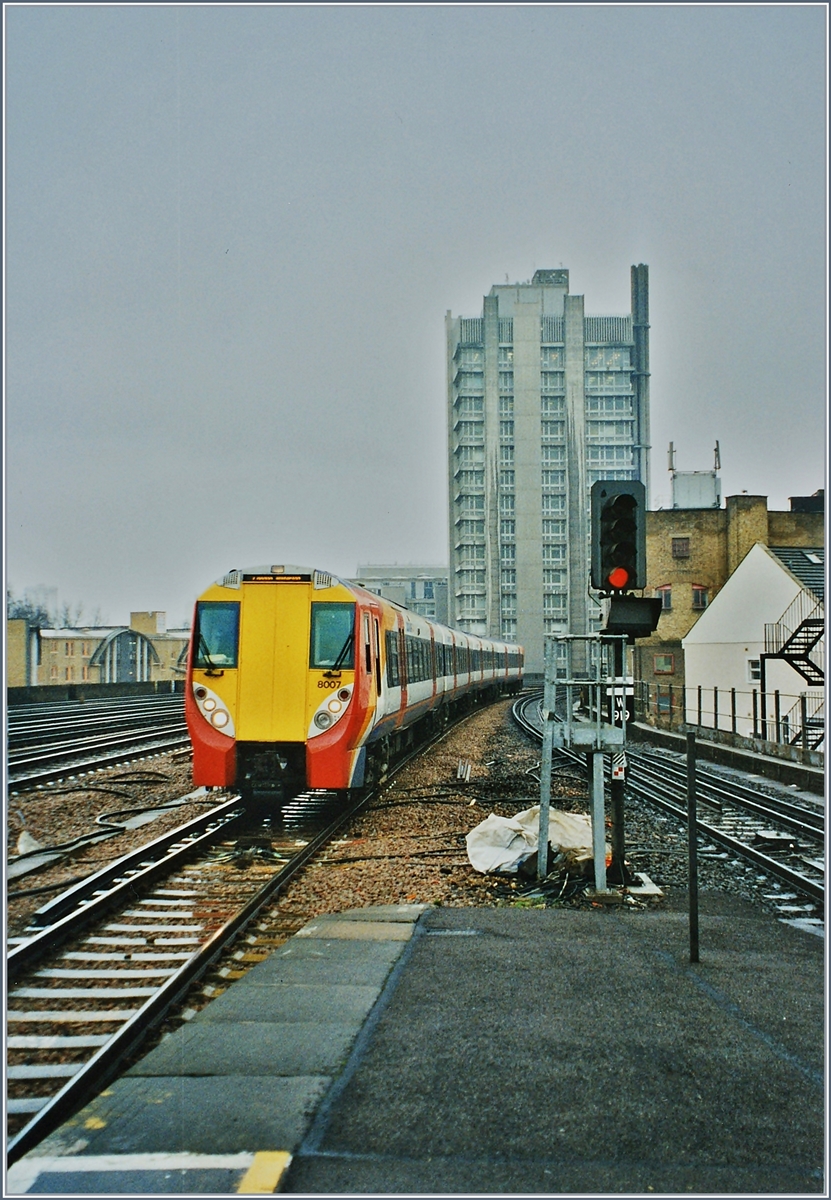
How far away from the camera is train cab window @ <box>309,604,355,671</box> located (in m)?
7.90

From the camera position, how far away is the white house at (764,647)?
9.88 m

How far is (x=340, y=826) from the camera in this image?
8984 mm

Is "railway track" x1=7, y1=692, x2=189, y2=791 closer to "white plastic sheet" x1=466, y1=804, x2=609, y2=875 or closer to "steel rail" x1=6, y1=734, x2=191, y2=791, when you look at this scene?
"steel rail" x1=6, y1=734, x2=191, y2=791

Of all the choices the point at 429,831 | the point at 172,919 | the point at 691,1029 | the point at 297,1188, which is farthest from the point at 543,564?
the point at 297,1188

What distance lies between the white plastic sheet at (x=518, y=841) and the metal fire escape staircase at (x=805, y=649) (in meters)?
2.50

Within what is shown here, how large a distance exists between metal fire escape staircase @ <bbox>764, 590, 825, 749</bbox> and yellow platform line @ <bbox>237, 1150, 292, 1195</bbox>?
571 cm

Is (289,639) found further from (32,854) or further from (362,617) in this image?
(32,854)

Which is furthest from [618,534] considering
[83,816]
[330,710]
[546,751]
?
[83,816]

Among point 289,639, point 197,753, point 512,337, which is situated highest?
point 512,337

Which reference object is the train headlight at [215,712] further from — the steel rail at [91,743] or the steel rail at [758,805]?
the steel rail at [758,805]

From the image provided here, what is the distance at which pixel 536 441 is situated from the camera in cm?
706

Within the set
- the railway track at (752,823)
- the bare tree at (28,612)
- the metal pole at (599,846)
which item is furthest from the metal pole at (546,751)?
the bare tree at (28,612)

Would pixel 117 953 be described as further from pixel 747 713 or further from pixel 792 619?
pixel 747 713

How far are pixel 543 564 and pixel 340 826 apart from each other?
3.23m
